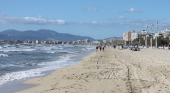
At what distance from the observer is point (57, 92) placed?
8.98m

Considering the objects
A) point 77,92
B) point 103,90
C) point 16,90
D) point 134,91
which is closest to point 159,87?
point 134,91

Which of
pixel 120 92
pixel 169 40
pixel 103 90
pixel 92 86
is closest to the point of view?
pixel 120 92

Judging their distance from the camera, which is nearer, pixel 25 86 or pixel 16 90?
pixel 16 90

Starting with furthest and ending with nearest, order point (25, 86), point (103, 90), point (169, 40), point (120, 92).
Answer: point (169, 40) < point (25, 86) < point (103, 90) < point (120, 92)

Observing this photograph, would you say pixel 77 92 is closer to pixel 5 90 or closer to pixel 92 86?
pixel 92 86

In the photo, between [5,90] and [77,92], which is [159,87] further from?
[5,90]

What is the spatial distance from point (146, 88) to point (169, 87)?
0.77 m

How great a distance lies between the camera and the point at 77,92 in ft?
29.0

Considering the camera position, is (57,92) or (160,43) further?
(160,43)

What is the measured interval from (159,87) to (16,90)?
523 centimetres

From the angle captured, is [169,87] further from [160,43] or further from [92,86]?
[160,43]

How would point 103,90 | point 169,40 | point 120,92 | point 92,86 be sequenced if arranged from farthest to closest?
point 169,40 → point 92,86 → point 103,90 → point 120,92

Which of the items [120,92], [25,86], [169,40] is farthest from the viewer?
[169,40]

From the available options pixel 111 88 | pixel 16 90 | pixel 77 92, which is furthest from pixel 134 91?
pixel 16 90
